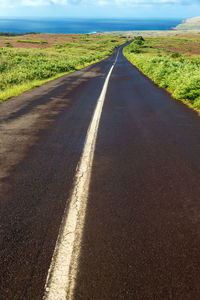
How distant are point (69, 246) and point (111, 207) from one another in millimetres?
932

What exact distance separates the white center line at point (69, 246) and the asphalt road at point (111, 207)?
2.7 inches

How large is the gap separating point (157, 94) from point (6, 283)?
12.5 meters

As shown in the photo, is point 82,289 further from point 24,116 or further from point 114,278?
point 24,116

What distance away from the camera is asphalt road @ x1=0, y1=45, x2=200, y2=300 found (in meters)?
2.38

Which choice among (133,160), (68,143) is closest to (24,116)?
(68,143)

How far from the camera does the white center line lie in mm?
2318

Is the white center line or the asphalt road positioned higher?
the asphalt road

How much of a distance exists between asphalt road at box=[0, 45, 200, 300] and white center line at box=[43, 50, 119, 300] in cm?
7

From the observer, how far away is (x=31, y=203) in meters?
3.66

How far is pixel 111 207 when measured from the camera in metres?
3.57

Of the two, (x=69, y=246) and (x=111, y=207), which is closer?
(x=69, y=246)

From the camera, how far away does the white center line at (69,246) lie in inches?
91.2

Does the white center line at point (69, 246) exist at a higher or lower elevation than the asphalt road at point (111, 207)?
lower

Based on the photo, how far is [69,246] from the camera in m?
2.84
